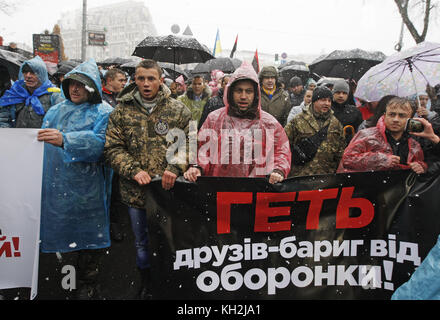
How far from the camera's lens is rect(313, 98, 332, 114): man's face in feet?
12.6

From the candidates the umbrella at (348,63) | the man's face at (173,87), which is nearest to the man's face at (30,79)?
the man's face at (173,87)

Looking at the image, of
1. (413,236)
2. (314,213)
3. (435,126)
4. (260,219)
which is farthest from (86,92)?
(435,126)

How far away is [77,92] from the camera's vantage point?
307cm

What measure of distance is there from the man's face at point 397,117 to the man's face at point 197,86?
12.5 feet

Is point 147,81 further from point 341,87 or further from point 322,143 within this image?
point 341,87

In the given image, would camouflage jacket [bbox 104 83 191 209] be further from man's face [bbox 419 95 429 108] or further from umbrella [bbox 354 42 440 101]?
man's face [bbox 419 95 429 108]

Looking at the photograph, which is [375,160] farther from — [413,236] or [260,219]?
[260,219]

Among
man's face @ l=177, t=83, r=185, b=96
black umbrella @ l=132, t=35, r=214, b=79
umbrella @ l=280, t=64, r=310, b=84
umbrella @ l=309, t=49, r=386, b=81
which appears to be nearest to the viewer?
black umbrella @ l=132, t=35, r=214, b=79

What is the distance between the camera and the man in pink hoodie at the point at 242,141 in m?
2.95

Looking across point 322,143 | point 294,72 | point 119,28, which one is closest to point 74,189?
point 322,143

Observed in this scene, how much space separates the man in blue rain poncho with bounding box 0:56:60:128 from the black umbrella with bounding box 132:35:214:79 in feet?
12.5

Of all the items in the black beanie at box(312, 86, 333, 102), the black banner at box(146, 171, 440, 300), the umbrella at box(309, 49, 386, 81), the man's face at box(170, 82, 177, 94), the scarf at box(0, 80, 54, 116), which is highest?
the umbrella at box(309, 49, 386, 81)

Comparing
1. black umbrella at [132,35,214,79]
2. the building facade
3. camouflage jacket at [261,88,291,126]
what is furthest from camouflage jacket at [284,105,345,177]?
the building facade

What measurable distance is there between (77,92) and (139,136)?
0.75m
